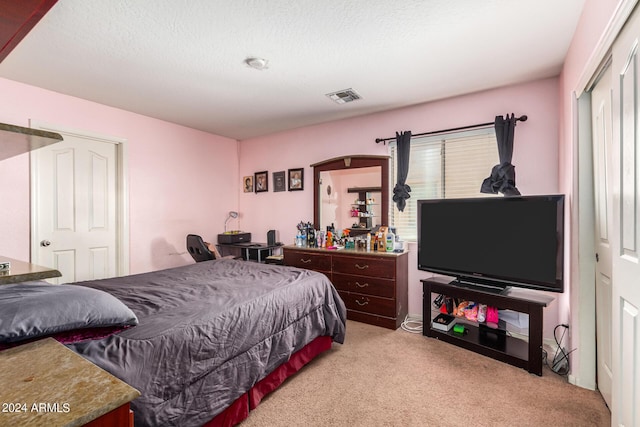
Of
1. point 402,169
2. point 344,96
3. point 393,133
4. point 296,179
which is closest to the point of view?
point 344,96

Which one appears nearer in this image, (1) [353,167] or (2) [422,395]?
(2) [422,395]

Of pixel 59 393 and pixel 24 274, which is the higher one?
pixel 24 274

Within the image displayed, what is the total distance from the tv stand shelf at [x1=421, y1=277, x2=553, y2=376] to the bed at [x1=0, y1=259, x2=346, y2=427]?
38.4 inches

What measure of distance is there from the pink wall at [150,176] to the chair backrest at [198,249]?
0.55 metres

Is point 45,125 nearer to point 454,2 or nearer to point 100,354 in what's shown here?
point 100,354

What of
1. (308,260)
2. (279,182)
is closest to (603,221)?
(308,260)

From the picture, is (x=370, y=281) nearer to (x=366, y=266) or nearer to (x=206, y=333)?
(x=366, y=266)

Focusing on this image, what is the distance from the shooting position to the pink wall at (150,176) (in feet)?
9.20

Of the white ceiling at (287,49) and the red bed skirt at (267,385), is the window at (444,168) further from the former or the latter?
the red bed skirt at (267,385)

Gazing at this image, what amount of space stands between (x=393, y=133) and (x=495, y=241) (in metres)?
1.70

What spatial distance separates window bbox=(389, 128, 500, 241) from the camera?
121 inches

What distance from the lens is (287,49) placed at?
2262 mm

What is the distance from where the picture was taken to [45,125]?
295 cm

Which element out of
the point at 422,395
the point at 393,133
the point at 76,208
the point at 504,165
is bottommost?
the point at 422,395
